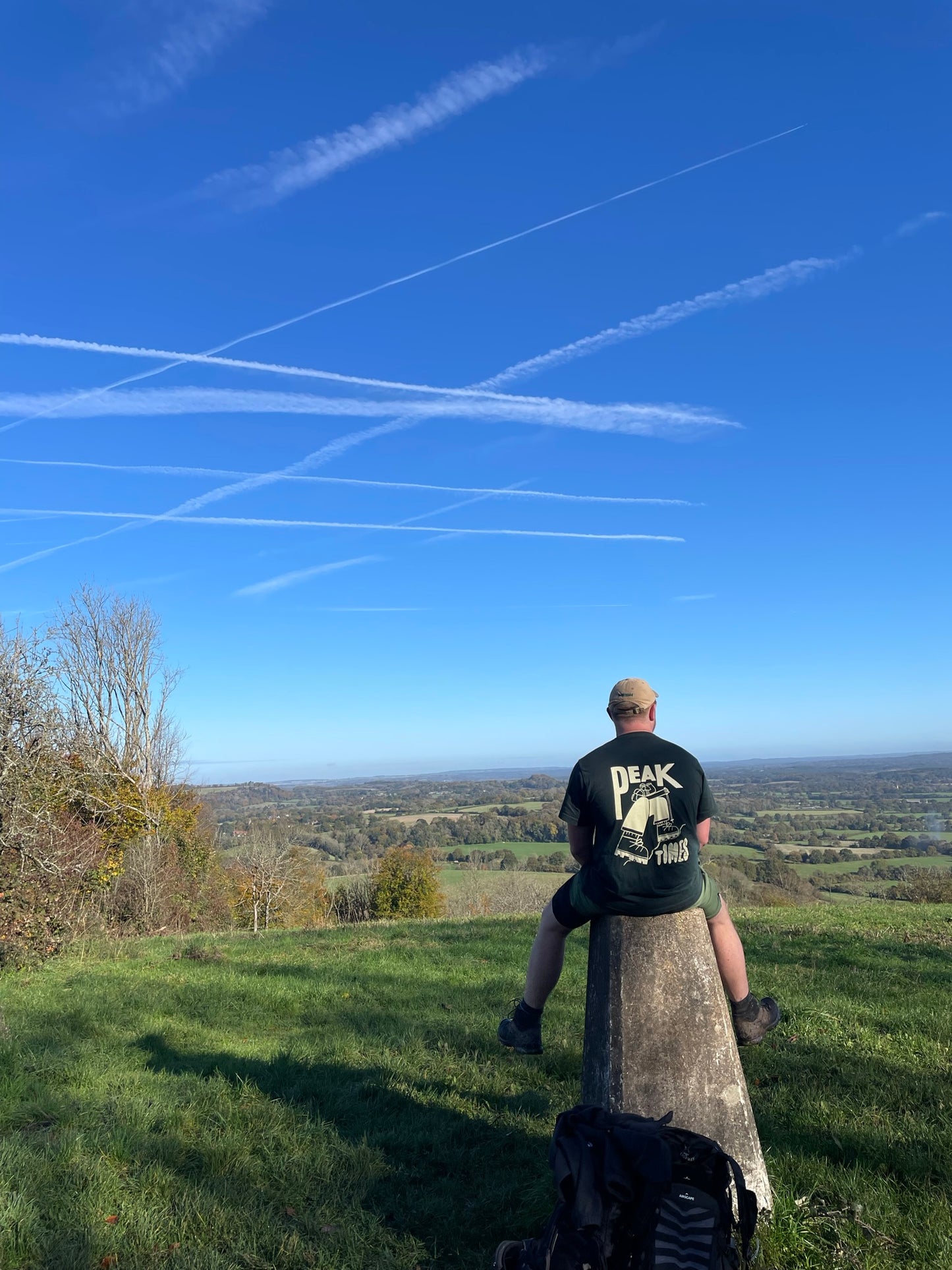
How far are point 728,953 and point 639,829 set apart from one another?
1.03 meters

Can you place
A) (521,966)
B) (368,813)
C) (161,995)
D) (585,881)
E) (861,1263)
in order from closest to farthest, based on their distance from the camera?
(861,1263) → (585,881) → (161,995) → (521,966) → (368,813)

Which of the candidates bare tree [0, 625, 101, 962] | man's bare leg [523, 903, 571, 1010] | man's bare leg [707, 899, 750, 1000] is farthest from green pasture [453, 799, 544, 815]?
man's bare leg [707, 899, 750, 1000]

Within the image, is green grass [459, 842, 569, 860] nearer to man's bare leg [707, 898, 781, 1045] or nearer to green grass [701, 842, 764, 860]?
green grass [701, 842, 764, 860]

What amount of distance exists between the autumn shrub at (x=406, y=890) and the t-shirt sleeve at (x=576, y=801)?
4241cm

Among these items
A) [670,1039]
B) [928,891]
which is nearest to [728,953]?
[670,1039]

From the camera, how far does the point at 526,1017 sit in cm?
473

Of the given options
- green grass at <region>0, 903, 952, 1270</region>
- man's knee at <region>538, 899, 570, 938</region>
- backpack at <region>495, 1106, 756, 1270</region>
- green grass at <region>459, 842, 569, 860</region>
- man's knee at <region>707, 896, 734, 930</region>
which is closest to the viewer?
backpack at <region>495, 1106, 756, 1270</region>

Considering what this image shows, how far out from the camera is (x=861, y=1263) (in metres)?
3.39

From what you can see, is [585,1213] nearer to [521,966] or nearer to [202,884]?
[521,966]

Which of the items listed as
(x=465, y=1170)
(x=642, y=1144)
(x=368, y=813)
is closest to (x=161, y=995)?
(x=465, y=1170)

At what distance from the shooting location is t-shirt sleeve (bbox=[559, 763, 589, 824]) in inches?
161

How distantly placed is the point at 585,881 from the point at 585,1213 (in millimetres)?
1488

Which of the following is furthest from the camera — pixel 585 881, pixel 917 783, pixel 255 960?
pixel 917 783

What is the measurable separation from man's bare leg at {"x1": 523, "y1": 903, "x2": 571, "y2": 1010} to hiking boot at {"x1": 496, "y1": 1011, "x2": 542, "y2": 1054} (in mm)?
160
